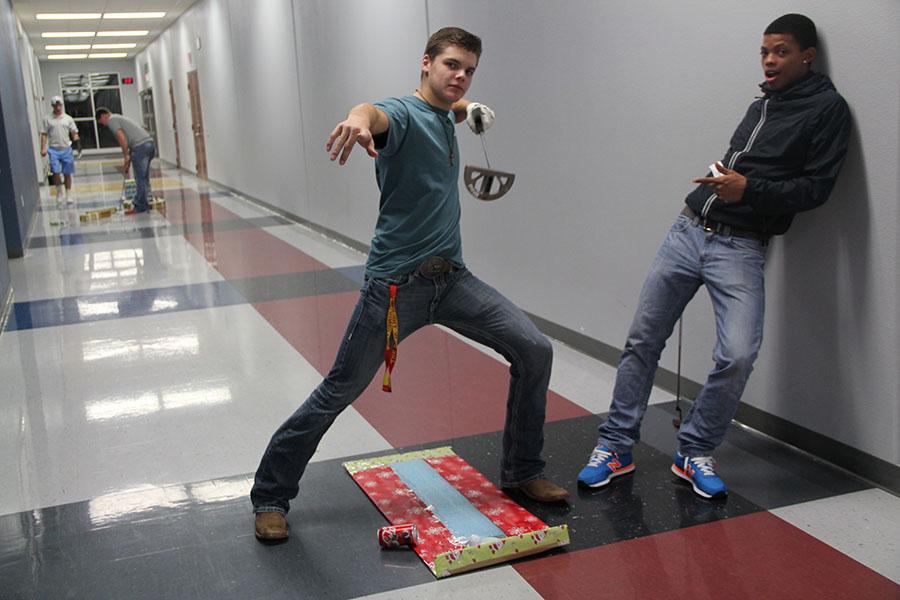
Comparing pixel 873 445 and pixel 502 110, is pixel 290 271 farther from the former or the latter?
pixel 873 445

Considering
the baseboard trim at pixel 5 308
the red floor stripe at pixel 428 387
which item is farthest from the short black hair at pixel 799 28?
the baseboard trim at pixel 5 308

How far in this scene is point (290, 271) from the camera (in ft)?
25.5

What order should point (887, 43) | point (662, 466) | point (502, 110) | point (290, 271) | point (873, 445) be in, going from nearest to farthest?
point (887, 43)
point (873, 445)
point (662, 466)
point (502, 110)
point (290, 271)

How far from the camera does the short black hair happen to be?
3.12 metres

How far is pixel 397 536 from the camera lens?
9.18 ft

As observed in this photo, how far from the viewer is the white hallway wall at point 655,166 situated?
311 centimetres

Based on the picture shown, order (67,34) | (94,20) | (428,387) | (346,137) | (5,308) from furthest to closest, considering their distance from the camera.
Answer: (67,34) → (94,20) → (5,308) → (428,387) → (346,137)

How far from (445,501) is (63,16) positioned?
57.4 feet

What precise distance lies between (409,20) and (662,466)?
4.66 m

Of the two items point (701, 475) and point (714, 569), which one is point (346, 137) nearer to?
point (714, 569)

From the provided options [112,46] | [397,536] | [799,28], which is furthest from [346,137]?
[112,46]

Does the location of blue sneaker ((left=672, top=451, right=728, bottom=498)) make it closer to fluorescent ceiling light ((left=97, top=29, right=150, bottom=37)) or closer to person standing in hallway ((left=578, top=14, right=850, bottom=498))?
person standing in hallway ((left=578, top=14, right=850, bottom=498))

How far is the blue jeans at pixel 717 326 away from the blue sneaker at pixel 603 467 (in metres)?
0.03

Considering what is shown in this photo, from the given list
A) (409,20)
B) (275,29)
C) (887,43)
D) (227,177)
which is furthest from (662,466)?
(227,177)
